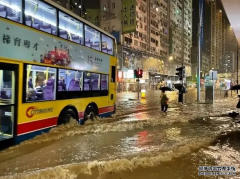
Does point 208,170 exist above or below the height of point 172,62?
below

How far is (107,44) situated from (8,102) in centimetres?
606

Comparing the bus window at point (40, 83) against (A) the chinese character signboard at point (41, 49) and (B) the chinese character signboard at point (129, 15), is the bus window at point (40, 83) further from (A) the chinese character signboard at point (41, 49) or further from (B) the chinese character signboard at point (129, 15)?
(B) the chinese character signboard at point (129, 15)

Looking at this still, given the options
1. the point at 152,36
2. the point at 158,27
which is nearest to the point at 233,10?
the point at 152,36

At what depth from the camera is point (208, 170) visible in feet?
16.9

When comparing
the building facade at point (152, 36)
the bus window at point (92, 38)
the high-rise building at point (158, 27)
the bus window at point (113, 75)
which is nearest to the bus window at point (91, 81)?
the bus window at point (92, 38)

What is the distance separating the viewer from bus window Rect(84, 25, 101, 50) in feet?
30.2

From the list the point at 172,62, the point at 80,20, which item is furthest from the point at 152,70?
the point at 80,20

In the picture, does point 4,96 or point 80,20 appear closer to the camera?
point 4,96

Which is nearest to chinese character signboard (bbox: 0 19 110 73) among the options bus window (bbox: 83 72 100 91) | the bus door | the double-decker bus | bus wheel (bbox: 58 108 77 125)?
the double-decker bus

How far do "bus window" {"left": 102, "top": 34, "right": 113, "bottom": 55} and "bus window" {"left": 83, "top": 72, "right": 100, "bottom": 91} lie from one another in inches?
55.4

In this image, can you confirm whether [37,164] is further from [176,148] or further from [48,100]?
[176,148]

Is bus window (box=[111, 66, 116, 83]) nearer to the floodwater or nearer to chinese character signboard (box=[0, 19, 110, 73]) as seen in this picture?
chinese character signboard (box=[0, 19, 110, 73])

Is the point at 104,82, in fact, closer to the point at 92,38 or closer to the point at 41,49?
the point at 92,38

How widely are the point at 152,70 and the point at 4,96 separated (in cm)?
6309
